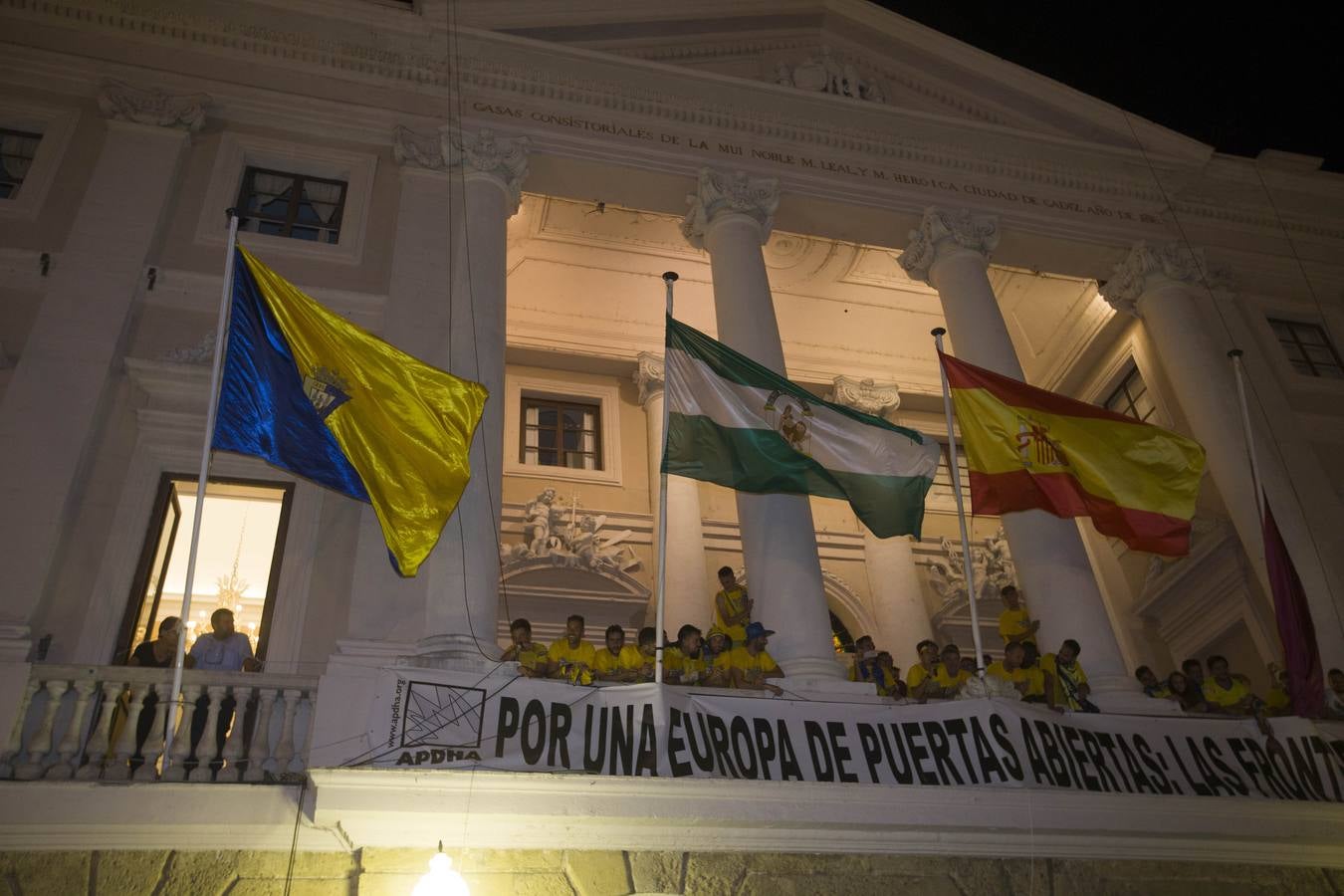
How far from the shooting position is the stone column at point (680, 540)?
1497 cm

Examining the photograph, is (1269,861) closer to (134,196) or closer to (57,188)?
(134,196)

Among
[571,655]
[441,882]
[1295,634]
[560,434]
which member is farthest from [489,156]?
[1295,634]

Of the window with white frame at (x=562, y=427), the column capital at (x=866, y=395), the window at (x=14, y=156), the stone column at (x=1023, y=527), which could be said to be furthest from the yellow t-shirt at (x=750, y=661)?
the column capital at (x=866, y=395)

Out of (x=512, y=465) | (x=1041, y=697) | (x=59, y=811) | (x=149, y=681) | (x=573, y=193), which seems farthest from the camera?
(x=512, y=465)

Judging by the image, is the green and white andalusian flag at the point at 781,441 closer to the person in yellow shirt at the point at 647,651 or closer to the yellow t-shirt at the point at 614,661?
the person in yellow shirt at the point at 647,651

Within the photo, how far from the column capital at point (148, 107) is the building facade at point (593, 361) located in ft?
0.19

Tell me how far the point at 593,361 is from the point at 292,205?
6159 mm

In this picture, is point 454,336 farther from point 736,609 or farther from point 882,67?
point 882,67

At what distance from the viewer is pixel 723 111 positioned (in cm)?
1505

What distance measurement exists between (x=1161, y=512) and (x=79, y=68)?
12.8 m

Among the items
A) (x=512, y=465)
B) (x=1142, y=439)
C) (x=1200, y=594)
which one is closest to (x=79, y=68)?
(x=512, y=465)

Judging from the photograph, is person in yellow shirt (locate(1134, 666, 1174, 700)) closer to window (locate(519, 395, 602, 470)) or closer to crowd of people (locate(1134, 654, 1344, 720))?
crowd of people (locate(1134, 654, 1344, 720))

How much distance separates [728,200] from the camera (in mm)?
14047

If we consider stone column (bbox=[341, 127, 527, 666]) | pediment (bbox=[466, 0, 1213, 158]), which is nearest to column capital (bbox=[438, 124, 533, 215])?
stone column (bbox=[341, 127, 527, 666])
